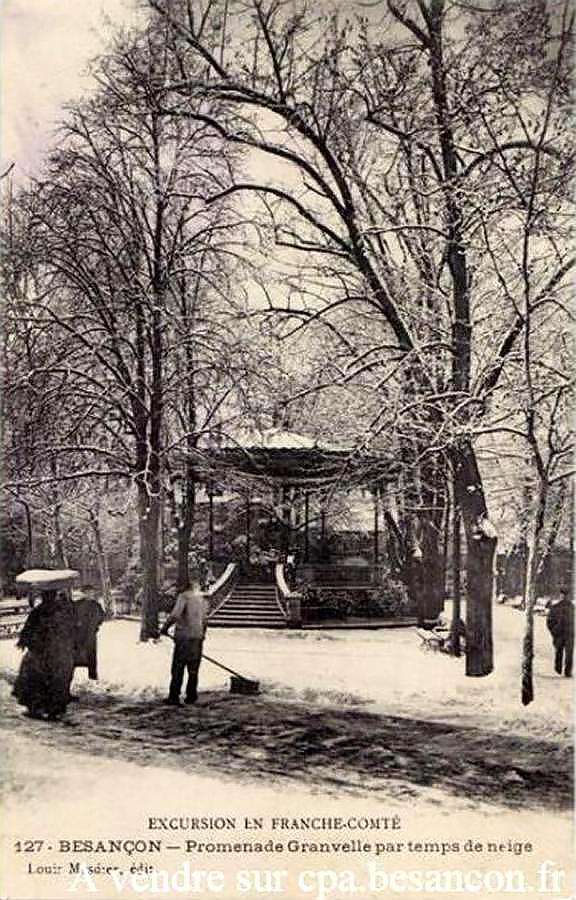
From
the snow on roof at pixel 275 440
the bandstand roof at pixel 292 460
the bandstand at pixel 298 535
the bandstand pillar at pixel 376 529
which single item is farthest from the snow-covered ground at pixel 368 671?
the snow on roof at pixel 275 440

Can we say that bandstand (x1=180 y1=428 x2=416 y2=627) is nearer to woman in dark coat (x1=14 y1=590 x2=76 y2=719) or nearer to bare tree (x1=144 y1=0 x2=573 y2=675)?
bare tree (x1=144 y1=0 x2=573 y2=675)

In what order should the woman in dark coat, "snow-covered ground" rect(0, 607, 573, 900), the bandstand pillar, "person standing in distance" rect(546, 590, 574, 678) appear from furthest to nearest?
the bandstand pillar
the woman in dark coat
"person standing in distance" rect(546, 590, 574, 678)
"snow-covered ground" rect(0, 607, 573, 900)

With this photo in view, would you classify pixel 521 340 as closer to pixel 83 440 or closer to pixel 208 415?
pixel 208 415

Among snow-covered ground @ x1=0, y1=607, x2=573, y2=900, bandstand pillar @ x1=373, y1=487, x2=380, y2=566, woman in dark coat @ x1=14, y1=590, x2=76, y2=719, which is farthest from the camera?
bandstand pillar @ x1=373, y1=487, x2=380, y2=566

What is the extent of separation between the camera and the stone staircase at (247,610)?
4.99 m

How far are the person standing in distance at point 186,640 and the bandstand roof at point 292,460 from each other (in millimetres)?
694

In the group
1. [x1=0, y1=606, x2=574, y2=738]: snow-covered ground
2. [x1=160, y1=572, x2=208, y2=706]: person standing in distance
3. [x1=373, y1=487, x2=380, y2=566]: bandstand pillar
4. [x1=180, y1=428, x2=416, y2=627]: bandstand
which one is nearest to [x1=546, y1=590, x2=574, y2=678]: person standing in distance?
[x1=0, y1=606, x2=574, y2=738]: snow-covered ground

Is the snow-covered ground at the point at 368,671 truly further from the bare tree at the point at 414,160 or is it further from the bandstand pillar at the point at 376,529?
the bandstand pillar at the point at 376,529

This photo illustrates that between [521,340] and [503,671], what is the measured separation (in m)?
1.77

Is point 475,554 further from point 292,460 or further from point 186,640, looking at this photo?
point 186,640

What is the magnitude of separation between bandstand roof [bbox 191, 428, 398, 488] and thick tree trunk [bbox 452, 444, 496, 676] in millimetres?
382

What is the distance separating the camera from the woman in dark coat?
194 inches

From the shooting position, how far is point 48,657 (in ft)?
16.4

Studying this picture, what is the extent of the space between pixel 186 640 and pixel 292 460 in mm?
1119
